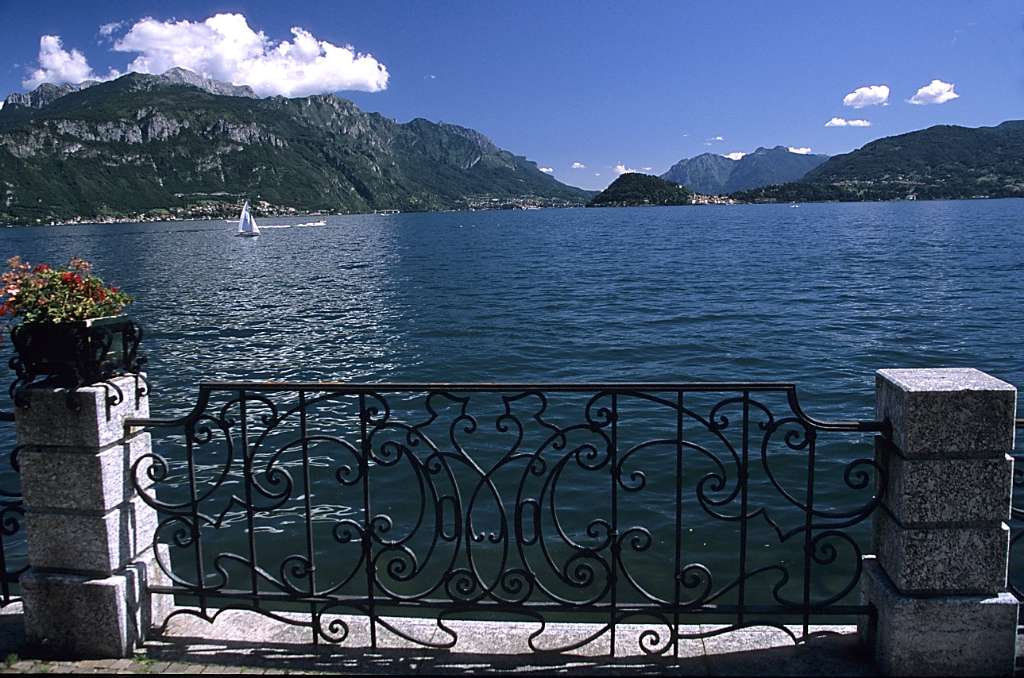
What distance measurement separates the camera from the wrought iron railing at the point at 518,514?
427 centimetres

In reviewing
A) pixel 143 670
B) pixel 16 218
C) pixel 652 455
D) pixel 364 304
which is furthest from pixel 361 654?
pixel 16 218

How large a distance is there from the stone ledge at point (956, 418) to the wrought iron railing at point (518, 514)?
1.03ft

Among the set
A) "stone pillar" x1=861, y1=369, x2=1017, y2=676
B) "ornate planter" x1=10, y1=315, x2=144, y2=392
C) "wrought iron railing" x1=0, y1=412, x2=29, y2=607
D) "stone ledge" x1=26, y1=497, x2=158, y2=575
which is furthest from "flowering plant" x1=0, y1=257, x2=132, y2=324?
"stone pillar" x1=861, y1=369, x2=1017, y2=676

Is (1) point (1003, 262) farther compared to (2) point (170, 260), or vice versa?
(2) point (170, 260)

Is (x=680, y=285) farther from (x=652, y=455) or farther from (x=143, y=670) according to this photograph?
(x=143, y=670)

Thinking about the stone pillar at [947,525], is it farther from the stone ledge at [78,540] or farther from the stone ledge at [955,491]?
the stone ledge at [78,540]

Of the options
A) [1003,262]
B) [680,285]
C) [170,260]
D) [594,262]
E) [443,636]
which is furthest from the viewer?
[170,260]

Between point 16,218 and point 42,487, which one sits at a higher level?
point 16,218

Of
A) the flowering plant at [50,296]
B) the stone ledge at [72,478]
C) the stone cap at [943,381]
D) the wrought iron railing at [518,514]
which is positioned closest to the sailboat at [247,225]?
the wrought iron railing at [518,514]

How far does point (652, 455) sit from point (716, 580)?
4260 millimetres

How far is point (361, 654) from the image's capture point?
170 inches

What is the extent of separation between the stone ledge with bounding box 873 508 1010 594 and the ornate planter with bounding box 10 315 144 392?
4.34m

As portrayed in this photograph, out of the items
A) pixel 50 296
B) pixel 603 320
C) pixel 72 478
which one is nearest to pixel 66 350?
pixel 50 296

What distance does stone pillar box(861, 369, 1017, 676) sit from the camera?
370 cm
